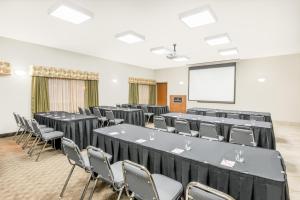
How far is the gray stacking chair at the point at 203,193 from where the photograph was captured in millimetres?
1079

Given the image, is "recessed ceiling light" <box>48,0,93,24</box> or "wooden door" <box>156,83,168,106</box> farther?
"wooden door" <box>156,83,168,106</box>

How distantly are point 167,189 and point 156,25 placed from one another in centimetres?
358

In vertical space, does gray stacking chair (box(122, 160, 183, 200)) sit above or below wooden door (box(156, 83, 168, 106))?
below

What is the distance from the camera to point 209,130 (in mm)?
3443

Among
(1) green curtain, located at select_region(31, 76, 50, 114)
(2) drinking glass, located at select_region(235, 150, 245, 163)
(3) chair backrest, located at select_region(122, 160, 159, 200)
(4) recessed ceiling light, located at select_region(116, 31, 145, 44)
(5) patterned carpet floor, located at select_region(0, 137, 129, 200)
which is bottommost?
(5) patterned carpet floor, located at select_region(0, 137, 129, 200)

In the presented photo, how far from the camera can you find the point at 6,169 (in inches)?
121

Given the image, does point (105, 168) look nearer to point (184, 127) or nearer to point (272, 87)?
point (184, 127)

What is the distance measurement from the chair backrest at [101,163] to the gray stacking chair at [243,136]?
2.37m

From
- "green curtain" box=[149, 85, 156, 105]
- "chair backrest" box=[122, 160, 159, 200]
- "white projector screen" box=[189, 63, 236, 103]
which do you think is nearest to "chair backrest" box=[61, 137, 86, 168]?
"chair backrest" box=[122, 160, 159, 200]

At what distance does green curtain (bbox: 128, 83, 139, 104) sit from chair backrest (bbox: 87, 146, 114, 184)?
7675mm

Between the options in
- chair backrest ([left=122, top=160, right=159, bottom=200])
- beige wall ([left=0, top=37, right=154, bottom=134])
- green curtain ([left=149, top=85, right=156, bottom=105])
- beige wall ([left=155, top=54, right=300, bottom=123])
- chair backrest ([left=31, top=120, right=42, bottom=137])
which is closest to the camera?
chair backrest ([left=122, top=160, right=159, bottom=200])

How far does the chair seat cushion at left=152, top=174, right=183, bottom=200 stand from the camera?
1.54 m

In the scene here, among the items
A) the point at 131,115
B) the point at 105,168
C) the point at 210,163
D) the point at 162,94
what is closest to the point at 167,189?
the point at 210,163

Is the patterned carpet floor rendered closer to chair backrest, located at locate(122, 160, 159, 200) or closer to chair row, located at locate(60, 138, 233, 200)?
chair row, located at locate(60, 138, 233, 200)
